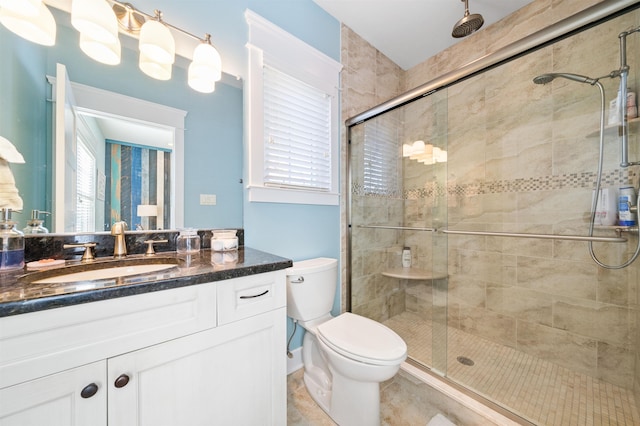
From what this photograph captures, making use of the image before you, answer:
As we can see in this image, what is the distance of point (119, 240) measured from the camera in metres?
1.03

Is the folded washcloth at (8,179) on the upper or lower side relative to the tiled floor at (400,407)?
upper

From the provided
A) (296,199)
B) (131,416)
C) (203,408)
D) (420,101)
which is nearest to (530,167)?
(420,101)

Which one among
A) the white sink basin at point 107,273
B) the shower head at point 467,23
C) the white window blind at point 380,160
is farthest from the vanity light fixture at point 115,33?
the shower head at point 467,23

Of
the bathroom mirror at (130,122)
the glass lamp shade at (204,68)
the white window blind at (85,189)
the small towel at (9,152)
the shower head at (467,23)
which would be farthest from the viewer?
the shower head at (467,23)

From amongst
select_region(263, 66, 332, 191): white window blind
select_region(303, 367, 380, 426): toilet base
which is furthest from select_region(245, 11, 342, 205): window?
select_region(303, 367, 380, 426): toilet base

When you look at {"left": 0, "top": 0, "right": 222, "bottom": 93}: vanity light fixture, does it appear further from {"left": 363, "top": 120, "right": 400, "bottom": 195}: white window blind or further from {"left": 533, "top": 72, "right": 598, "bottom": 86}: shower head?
{"left": 533, "top": 72, "right": 598, "bottom": 86}: shower head

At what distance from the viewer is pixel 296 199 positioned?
155cm

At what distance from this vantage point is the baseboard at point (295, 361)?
59.4 inches

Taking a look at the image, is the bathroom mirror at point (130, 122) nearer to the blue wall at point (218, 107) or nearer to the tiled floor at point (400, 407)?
the blue wall at point (218, 107)

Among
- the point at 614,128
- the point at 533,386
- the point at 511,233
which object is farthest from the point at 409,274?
A: the point at 614,128

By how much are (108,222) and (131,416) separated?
2.60 feet

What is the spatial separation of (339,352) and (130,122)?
148 cm

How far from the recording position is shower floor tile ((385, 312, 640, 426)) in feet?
3.69

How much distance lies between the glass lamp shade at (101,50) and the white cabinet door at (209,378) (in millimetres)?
1206
